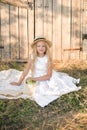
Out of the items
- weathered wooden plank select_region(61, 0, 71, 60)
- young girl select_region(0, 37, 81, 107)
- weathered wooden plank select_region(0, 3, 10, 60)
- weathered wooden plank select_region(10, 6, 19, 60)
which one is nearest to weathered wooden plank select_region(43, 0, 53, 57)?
weathered wooden plank select_region(61, 0, 71, 60)

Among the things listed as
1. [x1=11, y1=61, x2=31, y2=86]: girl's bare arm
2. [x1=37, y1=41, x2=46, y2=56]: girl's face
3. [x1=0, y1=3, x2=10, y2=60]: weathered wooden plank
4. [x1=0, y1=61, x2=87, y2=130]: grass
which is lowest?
[x1=0, y1=61, x2=87, y2=130]: grass

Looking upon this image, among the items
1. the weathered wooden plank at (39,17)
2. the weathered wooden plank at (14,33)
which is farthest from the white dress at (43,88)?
the weathered wooden plank at (39,17)

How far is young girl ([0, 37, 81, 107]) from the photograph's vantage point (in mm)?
6582

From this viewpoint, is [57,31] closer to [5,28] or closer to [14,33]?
[14,33]

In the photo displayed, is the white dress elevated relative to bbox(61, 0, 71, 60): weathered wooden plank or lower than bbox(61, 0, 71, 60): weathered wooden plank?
lower

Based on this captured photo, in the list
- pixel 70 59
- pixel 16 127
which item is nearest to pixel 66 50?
pixel 70 59

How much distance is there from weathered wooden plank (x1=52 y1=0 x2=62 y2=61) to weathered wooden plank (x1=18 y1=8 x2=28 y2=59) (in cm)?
70

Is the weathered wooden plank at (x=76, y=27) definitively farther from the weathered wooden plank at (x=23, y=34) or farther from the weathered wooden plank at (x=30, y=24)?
the weathered wooden plank at (x=23, y=34)

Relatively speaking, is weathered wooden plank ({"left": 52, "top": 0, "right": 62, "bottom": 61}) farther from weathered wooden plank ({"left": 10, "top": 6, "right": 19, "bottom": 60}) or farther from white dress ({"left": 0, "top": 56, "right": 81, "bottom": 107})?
white dress ({"left": 0, "top": 56, "right": 81, "bottom": 107})

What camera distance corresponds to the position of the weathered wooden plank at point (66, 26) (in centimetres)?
936

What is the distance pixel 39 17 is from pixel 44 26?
0.25m

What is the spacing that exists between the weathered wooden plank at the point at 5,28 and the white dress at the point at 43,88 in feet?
7.09

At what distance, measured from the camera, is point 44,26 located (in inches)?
371

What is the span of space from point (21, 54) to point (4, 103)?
3346 mm
